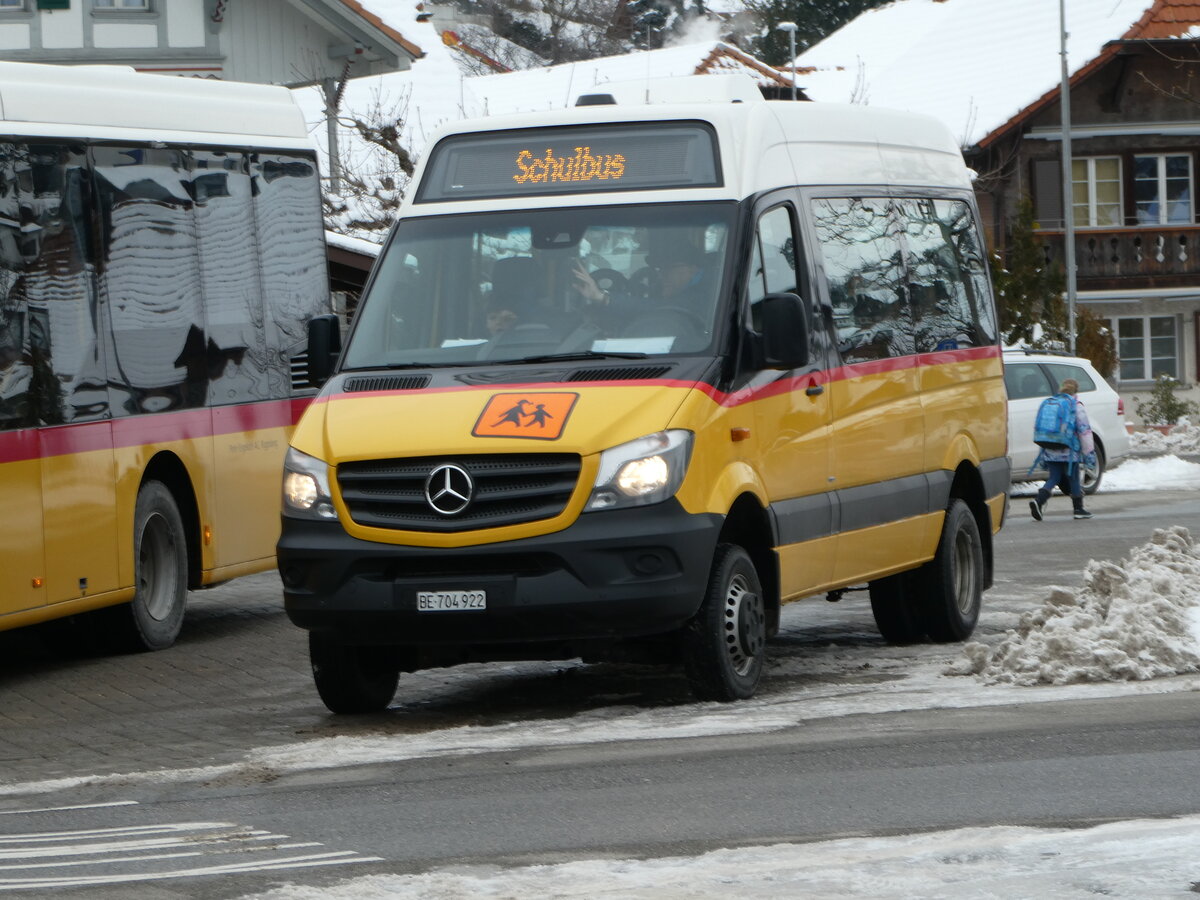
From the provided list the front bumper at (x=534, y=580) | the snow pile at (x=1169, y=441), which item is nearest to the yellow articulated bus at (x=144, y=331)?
the front bumper at (x=534, y=580)

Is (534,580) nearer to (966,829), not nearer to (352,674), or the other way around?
(352,674)

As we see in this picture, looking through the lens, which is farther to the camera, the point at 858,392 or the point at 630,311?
the point at 858,392

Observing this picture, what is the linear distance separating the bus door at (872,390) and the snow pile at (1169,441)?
26.3m

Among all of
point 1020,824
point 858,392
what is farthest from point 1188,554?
point 1020,824

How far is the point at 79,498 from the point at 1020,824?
6.78 meters

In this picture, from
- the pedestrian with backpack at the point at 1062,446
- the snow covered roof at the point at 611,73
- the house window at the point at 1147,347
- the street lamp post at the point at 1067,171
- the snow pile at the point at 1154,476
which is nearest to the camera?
the pedestrian with backpack at the point at 1062,446

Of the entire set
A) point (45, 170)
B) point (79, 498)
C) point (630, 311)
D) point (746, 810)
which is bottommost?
point (746, 810)

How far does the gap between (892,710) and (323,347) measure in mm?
3143

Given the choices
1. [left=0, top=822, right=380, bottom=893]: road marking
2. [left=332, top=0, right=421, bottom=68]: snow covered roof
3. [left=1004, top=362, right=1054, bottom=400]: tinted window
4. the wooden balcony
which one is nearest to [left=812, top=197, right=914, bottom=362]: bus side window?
[left=0, top=822, right=380, bottom=893]: road marking

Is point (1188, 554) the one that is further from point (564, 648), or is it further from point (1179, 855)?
point (1179, 855)

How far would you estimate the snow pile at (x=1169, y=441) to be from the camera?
125 ft

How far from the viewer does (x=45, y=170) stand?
483 inches

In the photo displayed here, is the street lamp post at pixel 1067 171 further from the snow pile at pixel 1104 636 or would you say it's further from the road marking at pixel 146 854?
the road marking at pixel 146 854

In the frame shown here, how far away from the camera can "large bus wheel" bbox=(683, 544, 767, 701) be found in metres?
9.70
